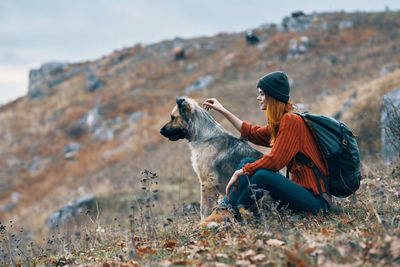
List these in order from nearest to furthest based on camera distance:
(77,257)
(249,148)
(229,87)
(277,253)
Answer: (277,253)
(77,257)
(249,148)
(229,87)

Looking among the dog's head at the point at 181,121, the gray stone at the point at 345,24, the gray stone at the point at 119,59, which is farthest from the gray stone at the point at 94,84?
the dog's head at the point at 181,121

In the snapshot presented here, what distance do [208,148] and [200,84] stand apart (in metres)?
26.9

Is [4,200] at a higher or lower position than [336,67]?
lower

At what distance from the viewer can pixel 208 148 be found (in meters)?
5.16

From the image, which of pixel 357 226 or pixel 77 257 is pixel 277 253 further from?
pixel 77 257

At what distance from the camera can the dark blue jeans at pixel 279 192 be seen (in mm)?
3629

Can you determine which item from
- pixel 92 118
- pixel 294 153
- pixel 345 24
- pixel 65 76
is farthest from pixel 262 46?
pixel 294 153

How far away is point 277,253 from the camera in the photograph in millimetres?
2621

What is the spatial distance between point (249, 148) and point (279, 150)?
153 centimetres

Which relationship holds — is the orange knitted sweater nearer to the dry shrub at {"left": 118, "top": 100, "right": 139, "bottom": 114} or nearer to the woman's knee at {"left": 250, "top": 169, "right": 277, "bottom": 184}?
the woman's knee at {"left": 250, "top": 169, "right": 277, "bottom": 184}

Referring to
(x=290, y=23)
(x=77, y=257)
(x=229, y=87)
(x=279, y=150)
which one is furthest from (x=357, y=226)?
(x=290, y=23)

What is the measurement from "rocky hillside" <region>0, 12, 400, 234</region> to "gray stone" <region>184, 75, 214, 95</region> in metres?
0.11

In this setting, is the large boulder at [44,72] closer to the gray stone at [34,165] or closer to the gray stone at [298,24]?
the gray stone at [34,165]

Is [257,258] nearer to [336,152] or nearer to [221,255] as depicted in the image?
[221,255]
